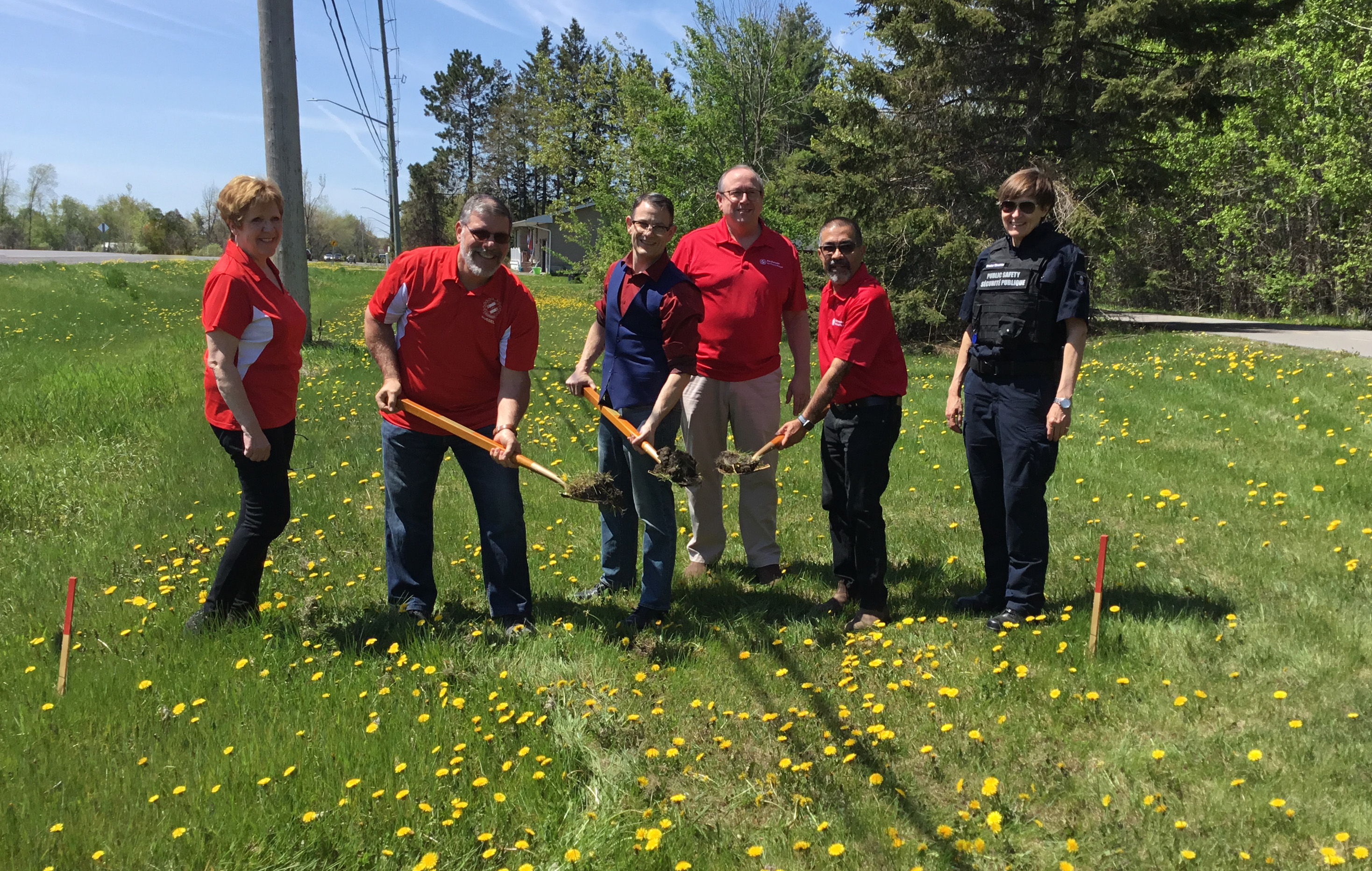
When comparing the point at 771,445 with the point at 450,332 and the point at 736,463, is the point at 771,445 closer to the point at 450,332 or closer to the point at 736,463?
the point at 736,463

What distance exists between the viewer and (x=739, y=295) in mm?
4992

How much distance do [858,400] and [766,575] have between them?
4.42 ft

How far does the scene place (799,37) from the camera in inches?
1009

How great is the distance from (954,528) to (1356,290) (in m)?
25.2

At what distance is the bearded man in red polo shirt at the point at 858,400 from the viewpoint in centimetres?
447

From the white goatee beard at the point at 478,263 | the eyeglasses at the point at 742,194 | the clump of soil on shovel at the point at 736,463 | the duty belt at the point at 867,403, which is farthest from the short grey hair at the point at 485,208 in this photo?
the duty belt at the point at 867,403

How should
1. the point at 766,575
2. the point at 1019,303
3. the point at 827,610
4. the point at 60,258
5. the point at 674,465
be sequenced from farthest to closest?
the point at 60,258 → the point at 766,575 → the point at 827,610 → the point at 1019,303 → the point at 674,465

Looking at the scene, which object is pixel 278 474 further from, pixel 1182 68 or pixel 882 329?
pixel 1182 68

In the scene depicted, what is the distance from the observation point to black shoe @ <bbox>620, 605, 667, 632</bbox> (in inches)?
184

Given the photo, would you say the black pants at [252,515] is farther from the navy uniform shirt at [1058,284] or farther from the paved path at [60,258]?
the paved path at [60,258]

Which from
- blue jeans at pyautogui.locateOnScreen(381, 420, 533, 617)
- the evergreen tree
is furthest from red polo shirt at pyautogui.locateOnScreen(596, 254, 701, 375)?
the evergreen tree

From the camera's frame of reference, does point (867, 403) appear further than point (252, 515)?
Yes

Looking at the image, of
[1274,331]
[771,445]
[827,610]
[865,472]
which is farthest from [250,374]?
[1274,331]

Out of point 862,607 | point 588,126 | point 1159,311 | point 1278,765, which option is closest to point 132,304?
point 588,126
